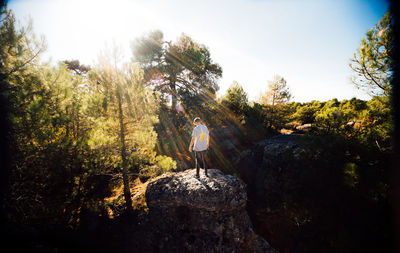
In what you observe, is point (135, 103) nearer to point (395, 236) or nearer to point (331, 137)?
point (331, 137)

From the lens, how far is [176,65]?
13.6 metres

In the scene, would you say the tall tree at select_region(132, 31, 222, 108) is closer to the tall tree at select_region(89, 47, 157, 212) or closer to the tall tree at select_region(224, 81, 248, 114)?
the tall tree at select_region(224, 81, 248, 114)

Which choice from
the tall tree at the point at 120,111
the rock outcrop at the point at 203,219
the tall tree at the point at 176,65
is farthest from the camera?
the tall tree at the point at 176,65

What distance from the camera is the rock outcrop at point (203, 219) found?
4.58 metres

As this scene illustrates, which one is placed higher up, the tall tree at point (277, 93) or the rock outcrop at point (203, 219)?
the tall tree at point (277, 93)

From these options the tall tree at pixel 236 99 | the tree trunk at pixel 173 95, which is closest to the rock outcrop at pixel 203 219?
the tall tree at pixel 236 99

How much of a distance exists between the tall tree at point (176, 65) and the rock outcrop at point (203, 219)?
34.1ft

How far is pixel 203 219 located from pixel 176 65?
13.2 metres

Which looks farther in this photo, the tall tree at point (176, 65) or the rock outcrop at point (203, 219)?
the tall tree at point (176, 65)

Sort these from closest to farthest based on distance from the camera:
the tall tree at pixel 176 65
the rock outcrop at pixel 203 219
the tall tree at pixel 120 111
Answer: the rock outcrop at pixel 203 219, the tall tree at pixel 120 111, the tall tree at pixel 176 65

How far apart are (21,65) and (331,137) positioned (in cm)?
936

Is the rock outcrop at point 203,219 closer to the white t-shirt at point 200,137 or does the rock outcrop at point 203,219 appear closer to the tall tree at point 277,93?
the white t-shirt at point 200,137

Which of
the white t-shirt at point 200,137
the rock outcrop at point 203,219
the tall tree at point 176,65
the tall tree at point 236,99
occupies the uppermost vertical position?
the tall tree at point 176,65

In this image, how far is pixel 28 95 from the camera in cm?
373
